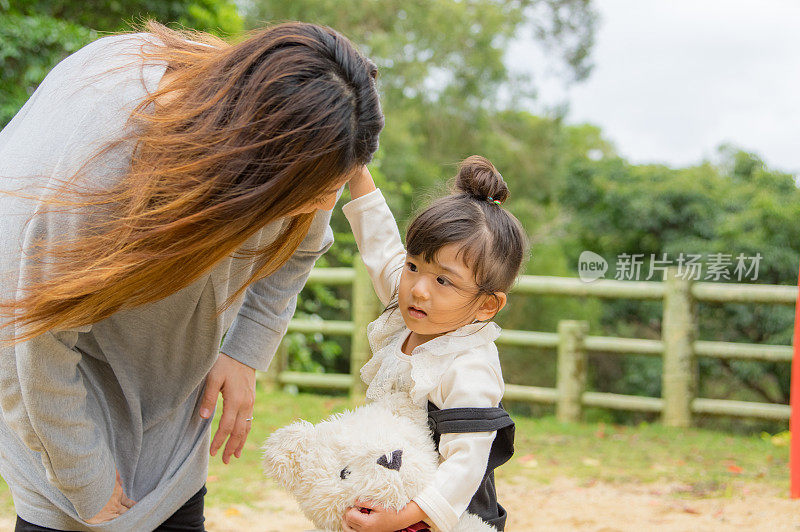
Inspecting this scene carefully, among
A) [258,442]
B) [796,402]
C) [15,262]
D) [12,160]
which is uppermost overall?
[12,160]

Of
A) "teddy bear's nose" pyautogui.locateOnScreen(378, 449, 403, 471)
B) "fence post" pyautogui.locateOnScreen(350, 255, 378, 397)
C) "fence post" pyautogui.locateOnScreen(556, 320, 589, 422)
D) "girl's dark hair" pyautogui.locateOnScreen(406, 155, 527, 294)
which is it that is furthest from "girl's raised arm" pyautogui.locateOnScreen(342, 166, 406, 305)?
"fence post" pyautogui.locateOnScreen(556, 320, 589, 422)

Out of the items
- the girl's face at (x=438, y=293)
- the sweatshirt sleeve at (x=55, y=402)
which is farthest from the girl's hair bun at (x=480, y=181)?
the sweatshirt sleeve at (x=55, y=402)

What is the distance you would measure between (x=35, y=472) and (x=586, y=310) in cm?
608

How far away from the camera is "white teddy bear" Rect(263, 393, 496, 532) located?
1.27m

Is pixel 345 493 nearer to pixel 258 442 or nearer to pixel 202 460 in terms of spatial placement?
pixel 202 460

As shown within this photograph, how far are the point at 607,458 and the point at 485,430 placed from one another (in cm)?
328

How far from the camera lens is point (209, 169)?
938 millimetres

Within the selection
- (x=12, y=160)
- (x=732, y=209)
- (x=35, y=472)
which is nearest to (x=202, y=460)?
(x=35, y=472)

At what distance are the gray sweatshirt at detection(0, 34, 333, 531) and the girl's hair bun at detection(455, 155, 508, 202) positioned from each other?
28 cm

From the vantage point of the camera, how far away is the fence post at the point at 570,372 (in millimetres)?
5289

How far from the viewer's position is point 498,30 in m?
9.54

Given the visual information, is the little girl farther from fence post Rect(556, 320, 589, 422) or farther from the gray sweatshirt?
fence post Rect(556, 320, 589, 422)

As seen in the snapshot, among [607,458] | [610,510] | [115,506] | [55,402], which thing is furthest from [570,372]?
[55,402]

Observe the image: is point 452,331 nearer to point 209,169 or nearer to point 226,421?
point 226,421
